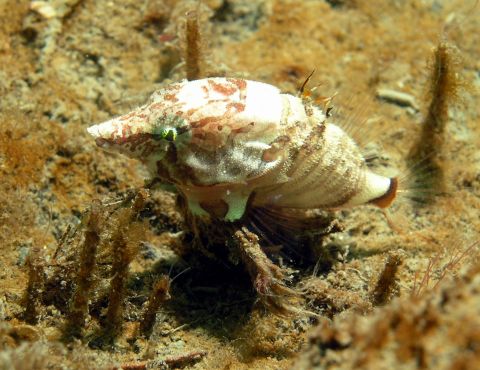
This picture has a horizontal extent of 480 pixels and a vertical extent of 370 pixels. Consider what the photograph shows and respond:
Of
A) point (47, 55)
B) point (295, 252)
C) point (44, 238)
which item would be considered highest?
point (47, 55)

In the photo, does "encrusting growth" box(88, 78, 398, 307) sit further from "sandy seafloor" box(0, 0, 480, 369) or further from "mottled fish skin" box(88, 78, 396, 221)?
"sandy seafloor" box(0, 0, 480, 369)

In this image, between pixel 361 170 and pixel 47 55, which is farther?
pixel 47 55

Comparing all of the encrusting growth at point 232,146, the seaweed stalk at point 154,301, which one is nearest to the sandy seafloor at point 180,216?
the seaweed stalk at point 154,301

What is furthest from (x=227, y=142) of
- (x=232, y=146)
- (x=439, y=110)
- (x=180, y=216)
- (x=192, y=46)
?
(x=439, y=110)

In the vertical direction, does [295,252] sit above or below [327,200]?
below

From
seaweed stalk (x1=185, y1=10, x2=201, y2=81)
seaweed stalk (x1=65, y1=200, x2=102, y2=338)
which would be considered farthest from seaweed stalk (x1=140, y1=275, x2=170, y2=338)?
seaweed stalk (x1=185, y1=10, x2=201, y2=81)

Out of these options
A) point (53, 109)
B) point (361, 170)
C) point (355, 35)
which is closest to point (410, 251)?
point (361, 170)

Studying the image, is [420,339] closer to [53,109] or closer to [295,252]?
[295,252]
